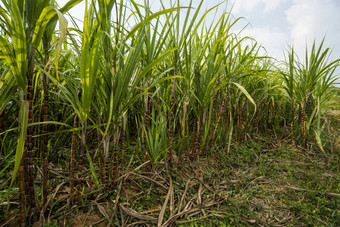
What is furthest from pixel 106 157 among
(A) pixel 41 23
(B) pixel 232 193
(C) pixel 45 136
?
(B) pixel 232 193

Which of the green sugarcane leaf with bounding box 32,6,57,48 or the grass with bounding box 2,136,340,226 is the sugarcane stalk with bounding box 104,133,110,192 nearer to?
the grass with bounding box 2,136,340,226

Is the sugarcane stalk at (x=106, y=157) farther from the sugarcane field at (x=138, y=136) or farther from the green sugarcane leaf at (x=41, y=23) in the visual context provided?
the green sugarcane leaf at (x=41, y=23)

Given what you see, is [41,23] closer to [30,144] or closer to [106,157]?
[30,144]

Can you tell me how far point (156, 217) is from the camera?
934mm

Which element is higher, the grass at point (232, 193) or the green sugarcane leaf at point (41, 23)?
the green sugarcane leaf at point (41, 23)

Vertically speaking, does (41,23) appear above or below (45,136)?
above

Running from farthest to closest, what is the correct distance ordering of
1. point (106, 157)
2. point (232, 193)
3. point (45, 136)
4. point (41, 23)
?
point (232, 193), point (106, 157), point (45, 136), point (41, 23)

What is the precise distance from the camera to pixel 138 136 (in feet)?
4.16

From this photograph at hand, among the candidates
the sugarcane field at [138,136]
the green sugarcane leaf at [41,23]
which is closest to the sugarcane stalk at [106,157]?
the sugarcane field at [138,136]

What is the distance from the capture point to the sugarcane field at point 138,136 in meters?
0.66

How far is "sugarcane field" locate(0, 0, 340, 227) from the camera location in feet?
2.17

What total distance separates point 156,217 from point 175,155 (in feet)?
1.59

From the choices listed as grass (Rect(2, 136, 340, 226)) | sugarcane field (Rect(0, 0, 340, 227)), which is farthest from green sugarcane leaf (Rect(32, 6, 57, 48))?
grass (Rect(2, 136, 340, 226))

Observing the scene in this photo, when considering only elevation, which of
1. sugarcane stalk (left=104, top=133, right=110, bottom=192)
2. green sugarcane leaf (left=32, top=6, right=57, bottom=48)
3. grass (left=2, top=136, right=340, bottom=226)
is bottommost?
grass (left=2, top=136, right=340, bottom=226)
